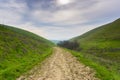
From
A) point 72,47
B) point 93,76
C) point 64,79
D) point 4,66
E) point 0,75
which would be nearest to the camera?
point 64,79

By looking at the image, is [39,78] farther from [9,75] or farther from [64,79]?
[9,75]

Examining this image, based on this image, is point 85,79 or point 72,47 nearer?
point 85,79

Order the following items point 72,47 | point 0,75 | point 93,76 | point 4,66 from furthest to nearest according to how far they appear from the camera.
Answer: point 72,47, point 4,66, point 0,75, point 93,76

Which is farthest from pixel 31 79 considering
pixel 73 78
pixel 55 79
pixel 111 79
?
pixel 111 79

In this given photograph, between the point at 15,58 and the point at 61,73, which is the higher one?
the point at 15,58

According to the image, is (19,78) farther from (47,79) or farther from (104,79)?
(104,79)

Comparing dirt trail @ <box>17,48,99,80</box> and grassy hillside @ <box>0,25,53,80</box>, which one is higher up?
grassy hillside @ <box>0,25,53,80</box>

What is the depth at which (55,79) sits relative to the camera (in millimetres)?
17875

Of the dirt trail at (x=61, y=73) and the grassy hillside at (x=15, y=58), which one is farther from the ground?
the grassy hillside at (x=15, y=58)

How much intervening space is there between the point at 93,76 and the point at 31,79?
5086 millimetres

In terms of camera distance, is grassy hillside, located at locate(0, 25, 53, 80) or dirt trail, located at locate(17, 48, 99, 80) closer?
dirt trail, located at locate(17, 48, 99, 80)

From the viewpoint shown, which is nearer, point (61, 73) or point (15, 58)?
point (61, 73)

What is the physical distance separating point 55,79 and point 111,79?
4.36 meters

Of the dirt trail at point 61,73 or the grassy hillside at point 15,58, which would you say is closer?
the dirt trail at point 61,73
